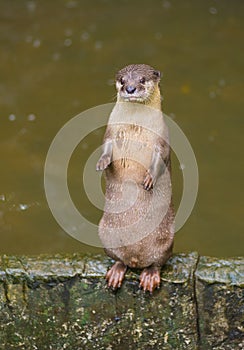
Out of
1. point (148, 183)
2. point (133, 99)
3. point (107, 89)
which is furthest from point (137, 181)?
point (107, 89)

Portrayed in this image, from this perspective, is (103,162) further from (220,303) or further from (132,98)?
(220,303)

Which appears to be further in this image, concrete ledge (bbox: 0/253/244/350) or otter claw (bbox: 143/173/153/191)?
concrete ledge (bbox: 0/253/244/350)

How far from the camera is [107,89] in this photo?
7121 millimetres

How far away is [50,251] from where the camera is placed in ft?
16.7

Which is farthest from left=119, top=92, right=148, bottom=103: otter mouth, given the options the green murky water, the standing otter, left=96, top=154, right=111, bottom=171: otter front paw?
the green murky water

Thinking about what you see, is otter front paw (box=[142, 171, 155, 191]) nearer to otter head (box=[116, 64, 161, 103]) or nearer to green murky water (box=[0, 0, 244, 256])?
otter head (box=[116, 64, 161, 103])

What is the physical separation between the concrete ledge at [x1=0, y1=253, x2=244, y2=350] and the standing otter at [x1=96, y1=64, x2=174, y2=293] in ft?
0.27

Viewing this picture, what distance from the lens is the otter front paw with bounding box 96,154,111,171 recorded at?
3.29m

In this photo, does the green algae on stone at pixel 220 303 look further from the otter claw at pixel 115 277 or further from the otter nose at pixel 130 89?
the otter nose at pixel 130 89

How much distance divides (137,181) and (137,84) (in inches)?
16.4

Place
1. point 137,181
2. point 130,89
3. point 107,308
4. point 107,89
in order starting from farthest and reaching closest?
point 107,89 < point 107,308 < point 137,181 < point 130,89

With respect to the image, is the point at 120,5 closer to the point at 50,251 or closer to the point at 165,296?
the point at 50,251

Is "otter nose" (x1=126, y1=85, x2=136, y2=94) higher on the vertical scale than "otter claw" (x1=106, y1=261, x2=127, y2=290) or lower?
higher

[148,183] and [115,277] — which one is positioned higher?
[148,183]
